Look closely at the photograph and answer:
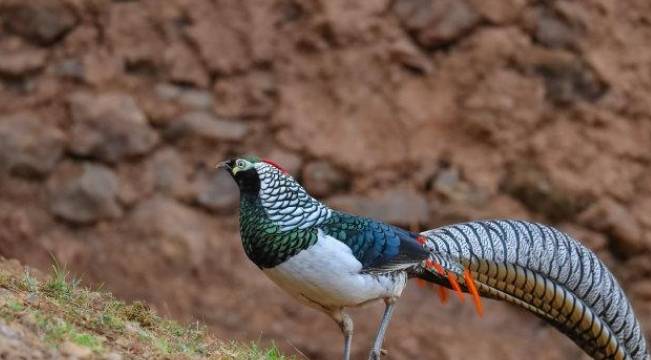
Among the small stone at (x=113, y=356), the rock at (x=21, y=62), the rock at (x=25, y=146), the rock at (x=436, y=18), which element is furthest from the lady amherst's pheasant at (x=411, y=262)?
the rock at (x=21, y=62)

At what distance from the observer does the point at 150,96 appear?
317 inches

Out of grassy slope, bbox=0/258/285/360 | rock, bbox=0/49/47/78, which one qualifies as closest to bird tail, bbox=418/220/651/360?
grassy slope, bbox=0/258/285/360

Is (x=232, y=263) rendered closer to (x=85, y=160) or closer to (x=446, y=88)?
(x=85, y=160)

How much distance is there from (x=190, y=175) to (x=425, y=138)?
1.57 metres

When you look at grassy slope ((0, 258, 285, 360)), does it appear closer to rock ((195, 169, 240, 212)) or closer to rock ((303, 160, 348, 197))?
rock ((195, 169, 240, 212))

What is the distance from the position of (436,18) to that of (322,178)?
130 cm

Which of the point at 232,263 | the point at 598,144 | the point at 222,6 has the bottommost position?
the point at 232,263

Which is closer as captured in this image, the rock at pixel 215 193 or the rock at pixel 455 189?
the rock at pixel 215 193

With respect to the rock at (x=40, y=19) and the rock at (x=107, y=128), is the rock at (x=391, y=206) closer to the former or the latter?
the rock at (x=107, y=128)

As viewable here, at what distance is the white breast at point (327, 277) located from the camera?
199 inches

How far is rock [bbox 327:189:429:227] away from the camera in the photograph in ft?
26.6

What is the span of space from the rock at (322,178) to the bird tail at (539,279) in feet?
8.38

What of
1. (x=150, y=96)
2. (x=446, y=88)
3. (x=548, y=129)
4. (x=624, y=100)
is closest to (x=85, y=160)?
(x=150, y=96)

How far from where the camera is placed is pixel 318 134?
8156mm
